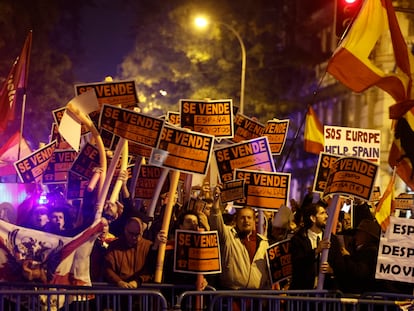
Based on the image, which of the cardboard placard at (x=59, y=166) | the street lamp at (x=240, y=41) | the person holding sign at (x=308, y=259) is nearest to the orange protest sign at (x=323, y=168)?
the person holding sign at (x=308, y=259)

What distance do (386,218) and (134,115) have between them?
8.94 ft

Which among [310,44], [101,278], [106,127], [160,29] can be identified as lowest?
[101,278]

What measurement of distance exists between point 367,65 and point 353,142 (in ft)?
9.10

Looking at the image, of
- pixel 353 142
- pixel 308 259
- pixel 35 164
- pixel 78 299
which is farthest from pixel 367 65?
pixel 35 164

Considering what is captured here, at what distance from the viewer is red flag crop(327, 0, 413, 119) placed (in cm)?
1032

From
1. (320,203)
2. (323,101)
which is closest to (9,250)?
(320,203)

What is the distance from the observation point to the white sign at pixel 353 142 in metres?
13.0

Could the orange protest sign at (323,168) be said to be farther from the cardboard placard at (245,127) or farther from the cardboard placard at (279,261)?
the cardboard placard at (245,127)

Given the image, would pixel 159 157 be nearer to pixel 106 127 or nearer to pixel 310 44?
pixel 106 127

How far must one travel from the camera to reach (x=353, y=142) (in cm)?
1309

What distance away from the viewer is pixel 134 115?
9.96 m

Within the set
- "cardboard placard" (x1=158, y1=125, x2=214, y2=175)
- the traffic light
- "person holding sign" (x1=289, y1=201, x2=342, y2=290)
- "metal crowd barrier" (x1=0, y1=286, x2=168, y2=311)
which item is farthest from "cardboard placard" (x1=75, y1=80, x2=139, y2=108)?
A: the traffic light

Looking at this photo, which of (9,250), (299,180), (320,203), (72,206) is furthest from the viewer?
(299,180)

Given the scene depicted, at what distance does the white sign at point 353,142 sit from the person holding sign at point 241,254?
123 inches
